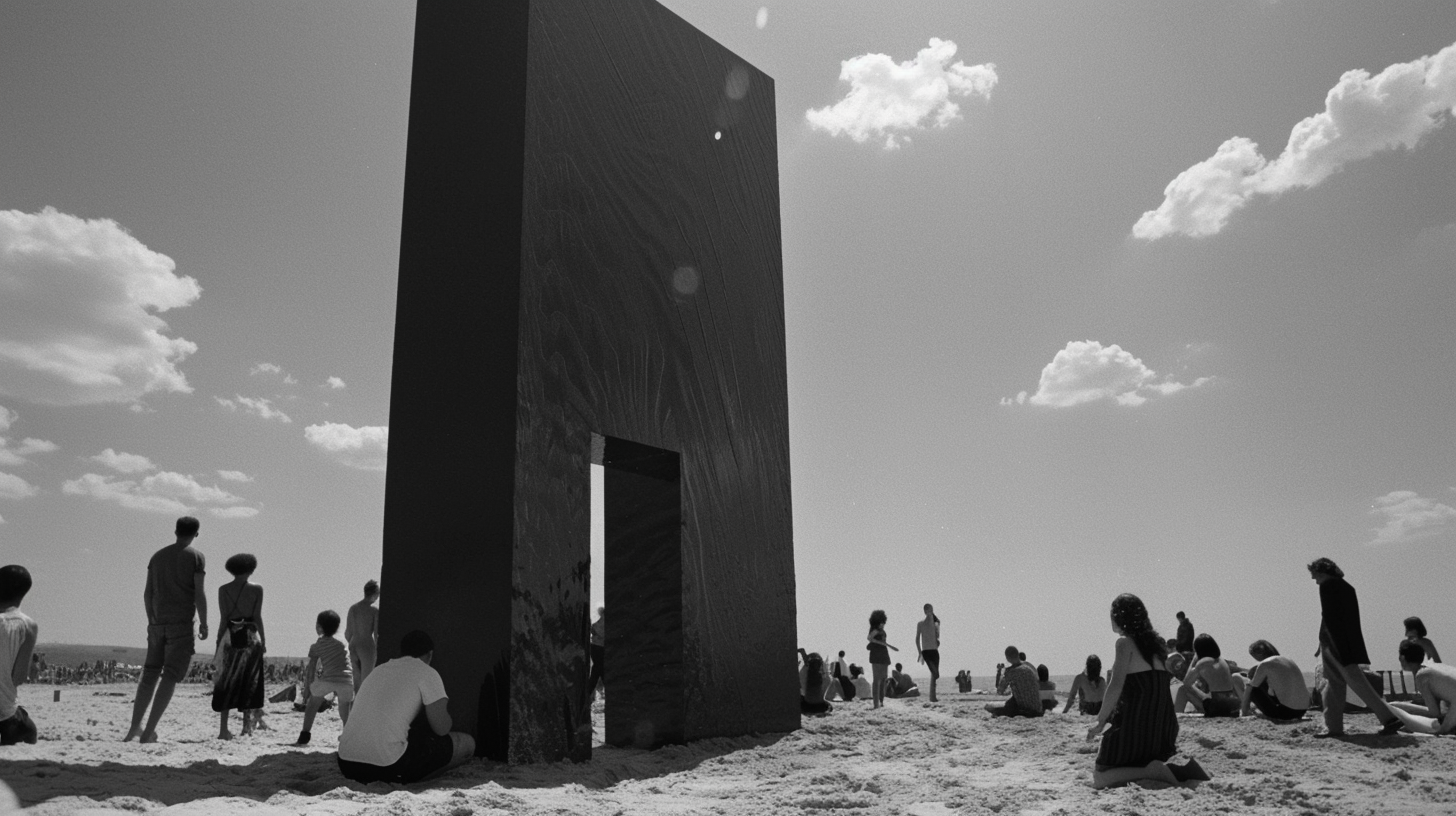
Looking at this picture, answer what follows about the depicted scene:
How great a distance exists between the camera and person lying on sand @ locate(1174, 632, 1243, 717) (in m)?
8.26

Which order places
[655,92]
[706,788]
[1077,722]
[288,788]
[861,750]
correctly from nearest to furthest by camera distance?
[288,788] < [706,788] < [861,750] < [655,92] < [1077,722]

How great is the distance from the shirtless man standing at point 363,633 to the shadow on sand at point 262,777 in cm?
177

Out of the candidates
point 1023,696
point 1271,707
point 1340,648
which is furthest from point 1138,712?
point 1023,696

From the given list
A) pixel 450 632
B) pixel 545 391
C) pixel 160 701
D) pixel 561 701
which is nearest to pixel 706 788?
pixel 561 701

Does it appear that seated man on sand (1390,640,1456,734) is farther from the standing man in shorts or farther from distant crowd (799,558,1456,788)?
the standing man in shorts

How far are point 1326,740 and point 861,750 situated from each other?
3.13 m

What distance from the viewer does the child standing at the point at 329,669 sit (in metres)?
7.01

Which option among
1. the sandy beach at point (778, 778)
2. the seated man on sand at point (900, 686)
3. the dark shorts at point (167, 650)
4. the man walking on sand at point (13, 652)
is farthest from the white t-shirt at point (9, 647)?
the seated man on sand at point (900, 686)

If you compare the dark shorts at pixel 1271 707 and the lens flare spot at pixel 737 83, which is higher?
the lens flare spot at pixel 737 83

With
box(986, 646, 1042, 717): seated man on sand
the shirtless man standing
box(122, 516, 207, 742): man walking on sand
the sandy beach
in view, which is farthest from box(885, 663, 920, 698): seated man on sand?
box(122, 516, 207, 742): man walking on sand

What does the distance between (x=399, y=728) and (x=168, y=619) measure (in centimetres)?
280

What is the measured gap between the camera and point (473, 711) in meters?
5.42

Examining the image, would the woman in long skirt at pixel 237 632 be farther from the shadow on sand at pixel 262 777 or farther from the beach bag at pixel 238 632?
the shadow on sand at pixel 262 777

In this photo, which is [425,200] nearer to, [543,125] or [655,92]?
[543,125]
